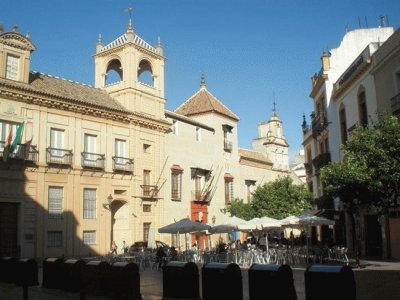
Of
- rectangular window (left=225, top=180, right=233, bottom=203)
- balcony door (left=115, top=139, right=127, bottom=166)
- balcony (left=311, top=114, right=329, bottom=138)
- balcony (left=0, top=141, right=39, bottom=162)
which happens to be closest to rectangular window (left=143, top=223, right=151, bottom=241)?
balcony door (left=115, top=139, right=127, bottom=166)

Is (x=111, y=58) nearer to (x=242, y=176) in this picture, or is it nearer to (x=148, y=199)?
(x=148, y=199)

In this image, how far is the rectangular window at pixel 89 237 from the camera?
91.1ft

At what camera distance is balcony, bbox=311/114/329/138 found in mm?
32906

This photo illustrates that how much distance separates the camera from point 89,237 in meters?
28.1

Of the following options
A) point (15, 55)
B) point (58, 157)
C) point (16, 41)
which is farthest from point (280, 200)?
point (16, 41)

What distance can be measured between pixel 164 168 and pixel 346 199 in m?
17.6

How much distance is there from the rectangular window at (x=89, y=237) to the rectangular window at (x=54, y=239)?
5.41ft

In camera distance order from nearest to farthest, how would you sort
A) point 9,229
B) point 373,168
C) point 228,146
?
point 373,168 < point 9,229 < point 228,146

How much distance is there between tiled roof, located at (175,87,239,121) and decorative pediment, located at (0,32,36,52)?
60.8 ft

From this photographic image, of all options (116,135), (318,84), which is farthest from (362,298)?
(318,84)

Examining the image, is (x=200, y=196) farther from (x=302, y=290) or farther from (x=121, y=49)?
(x=302, y=290)

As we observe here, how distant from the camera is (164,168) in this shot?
34156 millimetres

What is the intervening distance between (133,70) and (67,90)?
539cm

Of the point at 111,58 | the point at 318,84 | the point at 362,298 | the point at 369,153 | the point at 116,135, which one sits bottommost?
the point at 362,298
